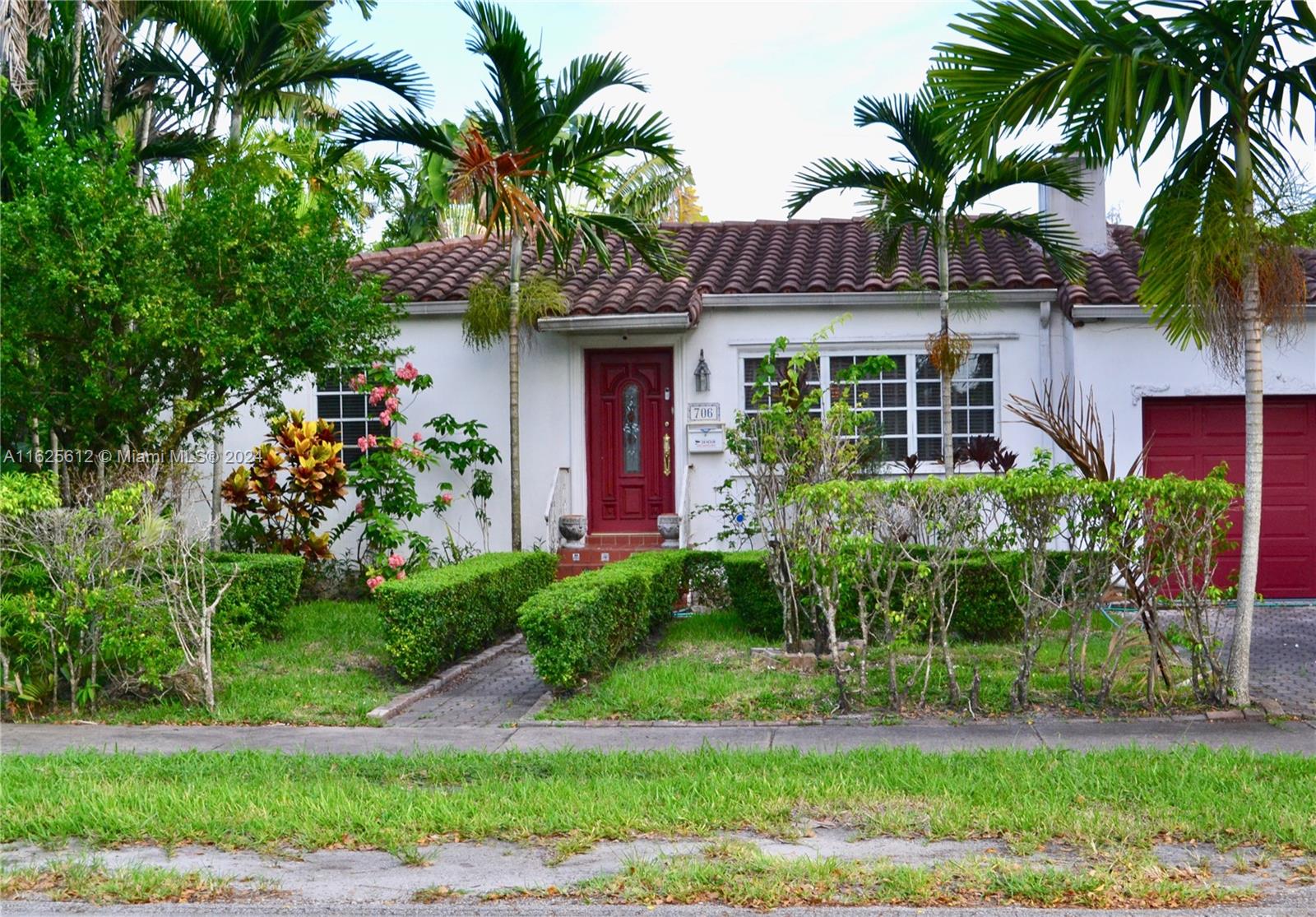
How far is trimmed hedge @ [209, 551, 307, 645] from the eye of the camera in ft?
35.5

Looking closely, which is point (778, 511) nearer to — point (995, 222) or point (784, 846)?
point (995, 222)

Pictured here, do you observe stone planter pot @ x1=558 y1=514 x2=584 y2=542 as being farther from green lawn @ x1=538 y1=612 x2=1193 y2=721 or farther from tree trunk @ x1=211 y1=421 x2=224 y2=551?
green lawn @ x1=538 y1=612 x2=1193 y2=721

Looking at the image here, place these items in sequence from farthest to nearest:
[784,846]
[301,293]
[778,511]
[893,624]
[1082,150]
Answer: [301,293], [778,511], [1082,150], [893,624], [784,846]

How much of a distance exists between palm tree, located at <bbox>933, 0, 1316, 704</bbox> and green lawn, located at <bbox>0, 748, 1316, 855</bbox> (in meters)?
2.60

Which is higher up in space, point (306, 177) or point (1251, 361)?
point (306, 177)

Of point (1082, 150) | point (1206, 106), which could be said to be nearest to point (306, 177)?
point (1082, 150)

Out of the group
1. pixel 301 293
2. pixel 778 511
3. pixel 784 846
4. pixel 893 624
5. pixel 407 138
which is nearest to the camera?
pixel 784 846

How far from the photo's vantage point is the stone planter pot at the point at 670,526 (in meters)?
14.1

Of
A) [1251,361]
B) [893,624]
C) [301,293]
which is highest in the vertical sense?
[301,293]

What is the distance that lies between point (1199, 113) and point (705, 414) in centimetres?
708

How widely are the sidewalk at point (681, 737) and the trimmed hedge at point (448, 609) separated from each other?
1.20 m

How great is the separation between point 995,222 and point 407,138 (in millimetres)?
6028

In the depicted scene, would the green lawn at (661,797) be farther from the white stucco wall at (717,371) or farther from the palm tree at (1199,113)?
the white stucco wall at (717,371)

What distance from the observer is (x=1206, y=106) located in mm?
8477
